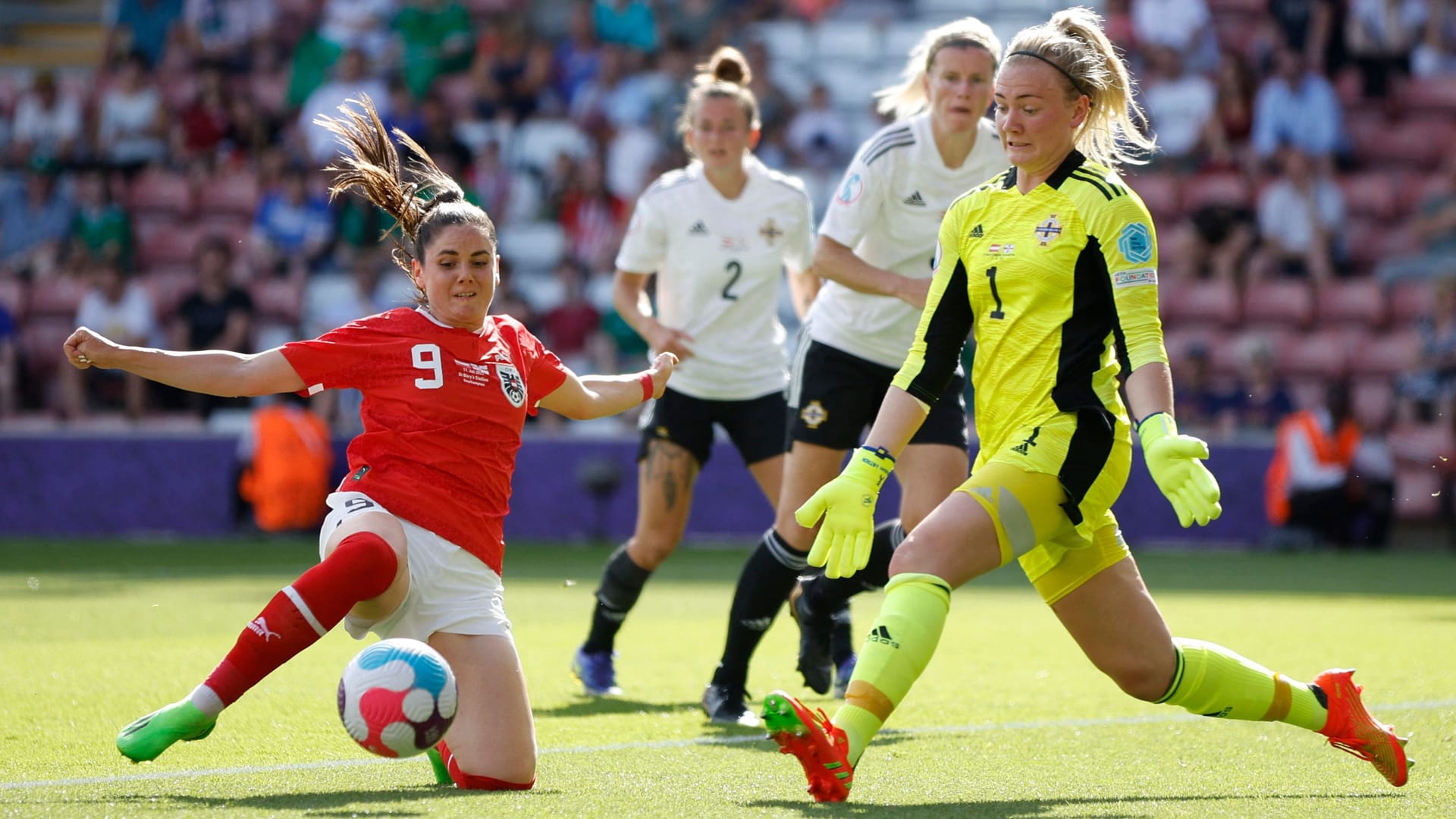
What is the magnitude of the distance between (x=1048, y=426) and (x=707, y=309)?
2.88 metres

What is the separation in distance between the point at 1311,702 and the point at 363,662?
2487 millimetres

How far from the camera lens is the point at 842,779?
3.98 meters

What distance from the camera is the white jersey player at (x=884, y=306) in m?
5.88

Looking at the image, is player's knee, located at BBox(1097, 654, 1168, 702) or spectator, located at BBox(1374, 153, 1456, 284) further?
spectator, located at BBox(1374, 153, 1456, 284)

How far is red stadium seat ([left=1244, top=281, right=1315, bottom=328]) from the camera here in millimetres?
14836

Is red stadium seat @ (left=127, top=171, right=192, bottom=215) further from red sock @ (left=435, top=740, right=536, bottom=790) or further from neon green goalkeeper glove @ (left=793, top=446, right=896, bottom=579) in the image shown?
neon green goalkeeper glove @ (left=793, top=446, right=896, bottom=579)

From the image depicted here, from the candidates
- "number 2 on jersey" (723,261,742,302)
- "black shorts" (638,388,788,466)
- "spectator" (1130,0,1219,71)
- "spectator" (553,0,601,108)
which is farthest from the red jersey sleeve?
"spectator" (1130,0,1219,71)

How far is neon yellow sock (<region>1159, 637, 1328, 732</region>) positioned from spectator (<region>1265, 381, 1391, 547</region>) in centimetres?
922

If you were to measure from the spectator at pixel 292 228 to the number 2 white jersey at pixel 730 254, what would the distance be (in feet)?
32.4

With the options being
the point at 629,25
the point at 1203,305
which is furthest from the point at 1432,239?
the point at 629,25

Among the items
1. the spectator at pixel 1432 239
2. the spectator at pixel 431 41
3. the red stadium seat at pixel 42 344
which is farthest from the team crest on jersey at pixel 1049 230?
the spectator at pixel 431 41

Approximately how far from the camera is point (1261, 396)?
13.9 metres

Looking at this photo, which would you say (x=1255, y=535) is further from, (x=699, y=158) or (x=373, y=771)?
(x=373, y=771)

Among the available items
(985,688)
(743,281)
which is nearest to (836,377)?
(743,281)
